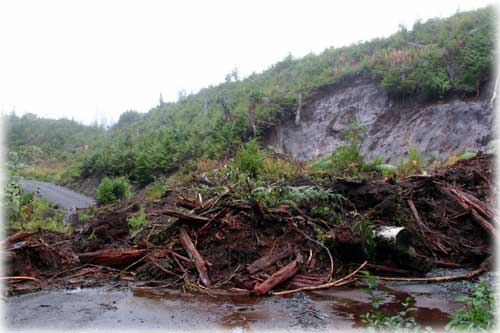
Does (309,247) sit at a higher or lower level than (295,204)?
lower

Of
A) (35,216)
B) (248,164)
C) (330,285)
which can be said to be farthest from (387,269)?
(35,216)

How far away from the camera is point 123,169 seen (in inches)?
997

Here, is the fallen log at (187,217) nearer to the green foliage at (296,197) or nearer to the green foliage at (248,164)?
the green foliage at (296,197)

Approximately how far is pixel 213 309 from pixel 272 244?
1.63 meters

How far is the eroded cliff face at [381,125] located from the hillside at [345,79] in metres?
0.26

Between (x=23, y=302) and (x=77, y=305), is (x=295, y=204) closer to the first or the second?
(x=77, y=305)

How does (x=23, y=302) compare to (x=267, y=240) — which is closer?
(x=23, y=302)

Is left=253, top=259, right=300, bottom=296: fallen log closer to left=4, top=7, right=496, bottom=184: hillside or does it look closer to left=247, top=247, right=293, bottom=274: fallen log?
left=247, top=247, right=293, bottom=274: fallen log

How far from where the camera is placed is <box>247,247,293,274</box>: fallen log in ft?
16.0

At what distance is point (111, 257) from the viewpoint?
5.42 meters

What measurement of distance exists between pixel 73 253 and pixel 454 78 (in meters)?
18.8

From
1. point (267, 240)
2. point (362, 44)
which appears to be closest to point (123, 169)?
point (362, 44)

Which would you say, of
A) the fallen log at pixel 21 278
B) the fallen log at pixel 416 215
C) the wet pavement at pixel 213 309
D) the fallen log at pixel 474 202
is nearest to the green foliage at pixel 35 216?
the fallen log at pixel 21 278

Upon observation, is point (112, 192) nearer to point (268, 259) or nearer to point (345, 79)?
point (268, 259)
